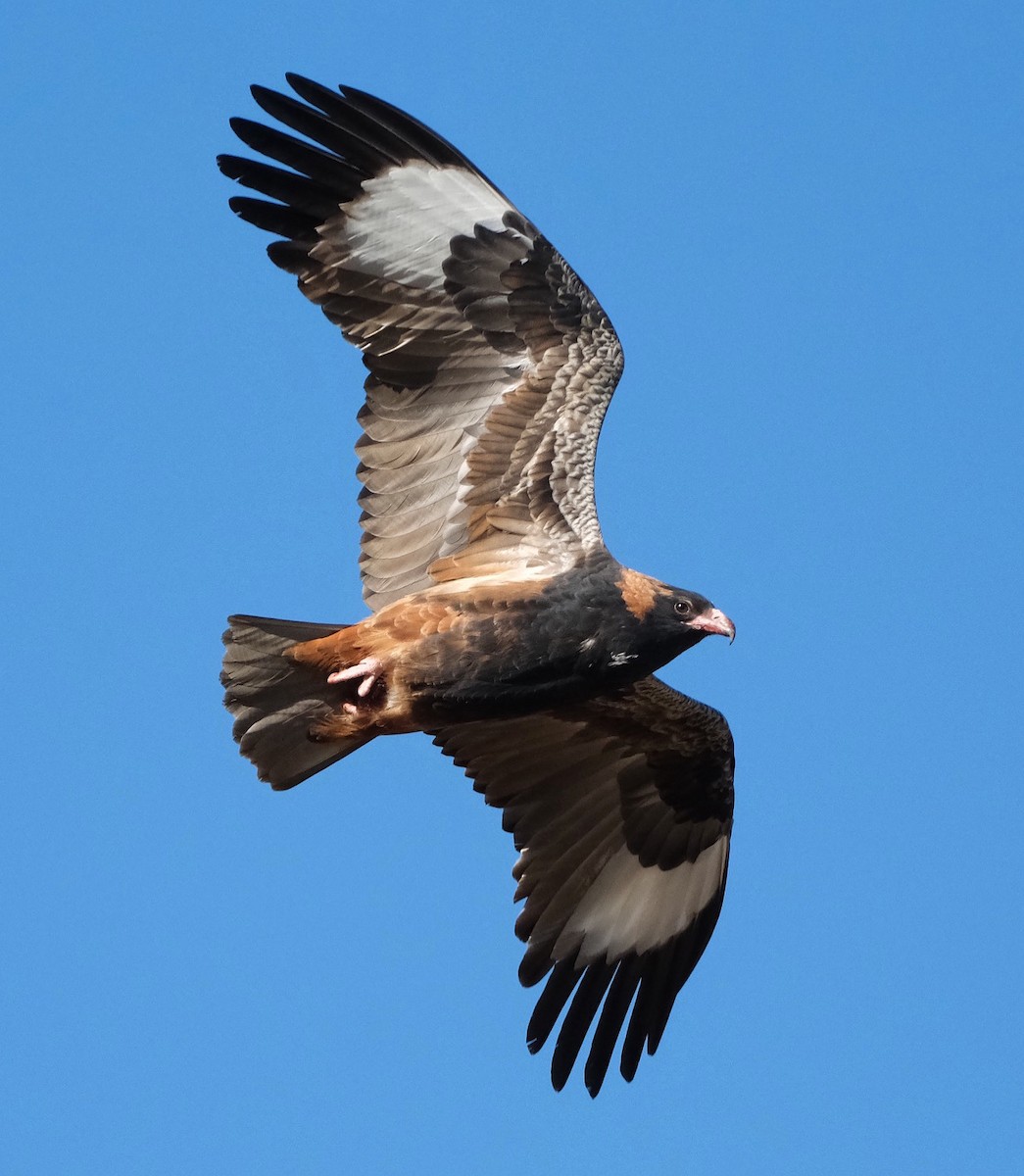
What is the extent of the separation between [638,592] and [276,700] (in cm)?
168

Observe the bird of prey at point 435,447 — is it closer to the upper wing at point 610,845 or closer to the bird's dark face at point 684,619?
the bird's dark face at point 684,619

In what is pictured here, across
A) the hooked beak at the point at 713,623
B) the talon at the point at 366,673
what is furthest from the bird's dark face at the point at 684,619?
the talon at the point at 366,673

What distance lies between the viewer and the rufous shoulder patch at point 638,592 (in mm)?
8391

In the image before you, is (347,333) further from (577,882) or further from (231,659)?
(577,882)

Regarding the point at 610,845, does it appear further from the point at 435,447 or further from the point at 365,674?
the point at 435,447

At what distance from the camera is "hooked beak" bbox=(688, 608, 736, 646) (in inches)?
332

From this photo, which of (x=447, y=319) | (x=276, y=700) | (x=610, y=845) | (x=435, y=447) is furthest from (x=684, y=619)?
(x=276, y=700)

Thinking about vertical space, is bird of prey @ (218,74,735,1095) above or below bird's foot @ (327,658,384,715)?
above

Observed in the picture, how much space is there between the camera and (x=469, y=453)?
8.80m

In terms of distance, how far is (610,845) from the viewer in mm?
9500

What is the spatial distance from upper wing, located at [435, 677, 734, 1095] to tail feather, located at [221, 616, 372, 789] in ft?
2.19

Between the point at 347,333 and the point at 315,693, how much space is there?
158 centimetres

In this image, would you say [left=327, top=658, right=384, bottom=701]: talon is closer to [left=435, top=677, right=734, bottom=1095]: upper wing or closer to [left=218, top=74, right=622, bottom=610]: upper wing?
[left=218, top=74, right=622, bottom=610]: upper wing

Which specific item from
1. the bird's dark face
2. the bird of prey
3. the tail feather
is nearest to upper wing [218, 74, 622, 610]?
the bird of prey
